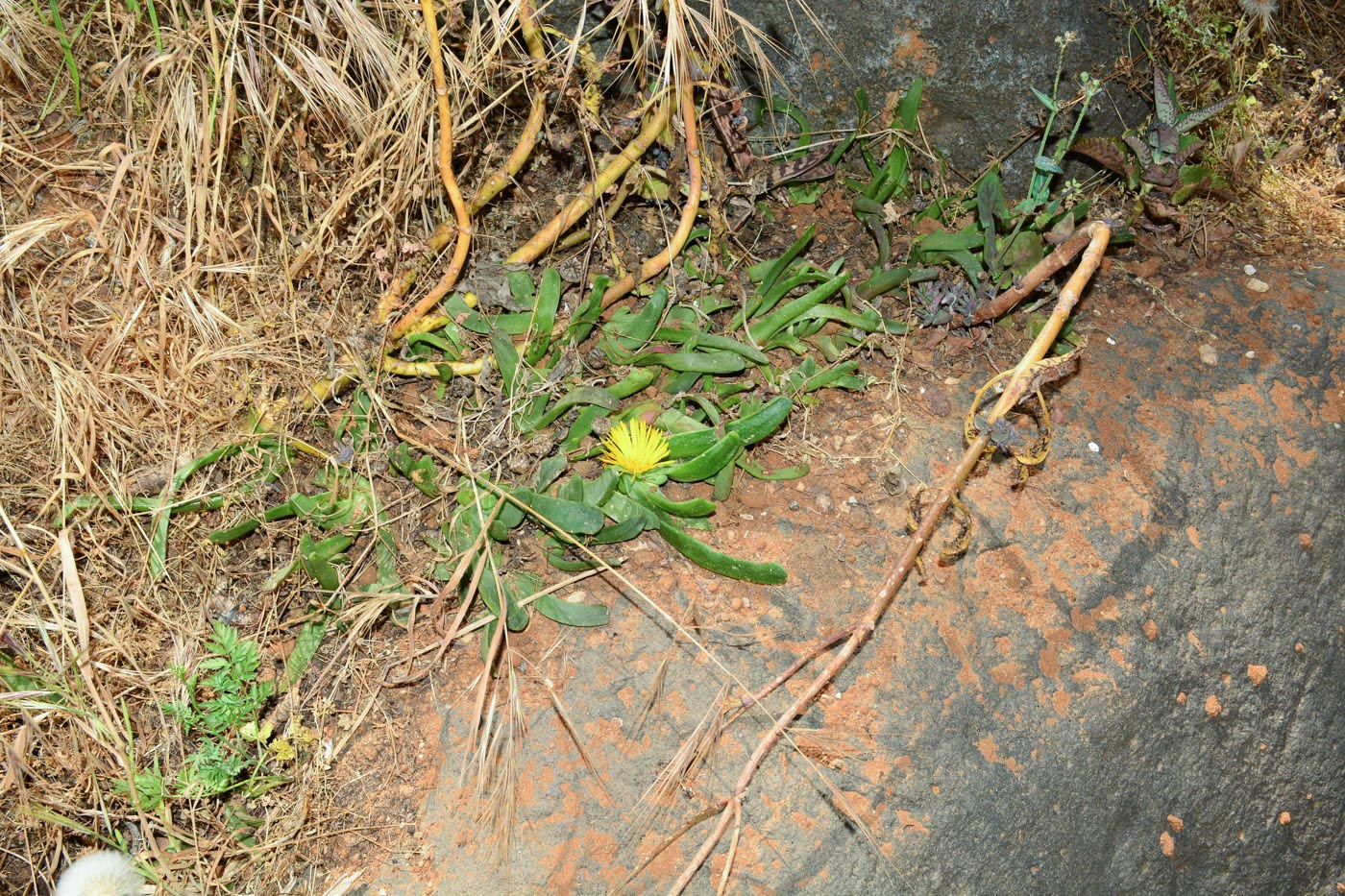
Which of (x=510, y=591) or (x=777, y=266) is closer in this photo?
(x=510, y=591)

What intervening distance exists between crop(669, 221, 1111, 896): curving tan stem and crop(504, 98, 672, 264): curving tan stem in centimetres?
92

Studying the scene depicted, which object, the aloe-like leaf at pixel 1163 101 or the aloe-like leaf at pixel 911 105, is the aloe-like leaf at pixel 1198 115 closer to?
the aloe-like leaf at pixel 1163 101

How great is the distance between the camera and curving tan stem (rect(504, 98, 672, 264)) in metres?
2.16

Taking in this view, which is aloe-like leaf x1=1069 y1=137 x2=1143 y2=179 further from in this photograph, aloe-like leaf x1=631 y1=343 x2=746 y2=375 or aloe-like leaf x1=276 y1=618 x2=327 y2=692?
aloe-like leaf x1=276 y1=618 x2=327 y2=692

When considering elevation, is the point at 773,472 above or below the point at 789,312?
A: below

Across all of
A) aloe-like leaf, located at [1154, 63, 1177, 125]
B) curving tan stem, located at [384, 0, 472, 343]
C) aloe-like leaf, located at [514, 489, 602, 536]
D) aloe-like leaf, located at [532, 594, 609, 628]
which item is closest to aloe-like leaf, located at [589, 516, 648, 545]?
aloe-like leaf, located at [514, 489, 602, 536]

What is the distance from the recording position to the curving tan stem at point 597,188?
216 centimetres

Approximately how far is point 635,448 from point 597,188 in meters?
0.63

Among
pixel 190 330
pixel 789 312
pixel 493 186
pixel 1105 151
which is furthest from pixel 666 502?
pixel 1105 151

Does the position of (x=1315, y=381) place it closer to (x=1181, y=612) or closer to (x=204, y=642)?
(x=1181, y=612)

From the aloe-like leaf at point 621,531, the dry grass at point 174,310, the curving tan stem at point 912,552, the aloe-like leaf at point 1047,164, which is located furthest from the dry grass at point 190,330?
the aloe-like leaf at point 1047,164

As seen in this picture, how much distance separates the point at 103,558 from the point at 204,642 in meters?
0.26

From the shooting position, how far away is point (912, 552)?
185 cm

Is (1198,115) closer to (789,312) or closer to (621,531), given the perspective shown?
(789,312)
